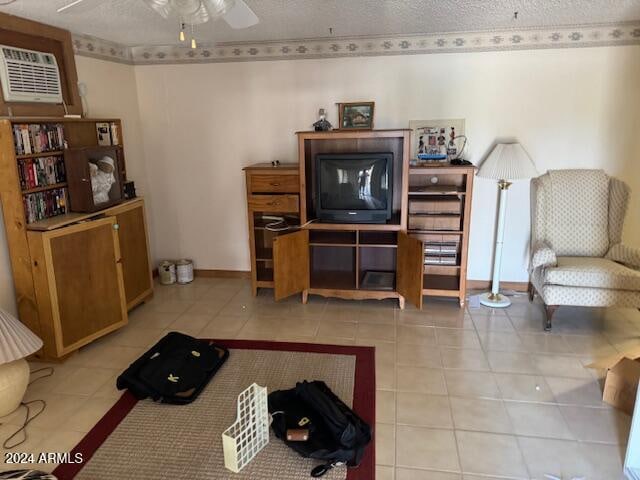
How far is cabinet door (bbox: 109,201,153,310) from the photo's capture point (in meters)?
3.47

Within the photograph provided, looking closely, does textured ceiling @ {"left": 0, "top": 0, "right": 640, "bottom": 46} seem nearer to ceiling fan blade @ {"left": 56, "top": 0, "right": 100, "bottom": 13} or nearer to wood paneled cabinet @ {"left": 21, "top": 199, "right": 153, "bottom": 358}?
ceiling fan blade @ {"left": 56, "top": 0, "right": 100, "bottom": 13}

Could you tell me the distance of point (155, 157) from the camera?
14.4 feet

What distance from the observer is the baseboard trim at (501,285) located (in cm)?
407

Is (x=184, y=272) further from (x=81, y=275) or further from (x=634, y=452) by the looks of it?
(x=634, y=452)

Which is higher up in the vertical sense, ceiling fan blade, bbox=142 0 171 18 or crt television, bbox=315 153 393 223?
ceiling fan blade, bbox=142 0 171 18

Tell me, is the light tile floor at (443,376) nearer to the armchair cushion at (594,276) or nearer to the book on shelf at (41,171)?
the armchair cushion at (594,276)

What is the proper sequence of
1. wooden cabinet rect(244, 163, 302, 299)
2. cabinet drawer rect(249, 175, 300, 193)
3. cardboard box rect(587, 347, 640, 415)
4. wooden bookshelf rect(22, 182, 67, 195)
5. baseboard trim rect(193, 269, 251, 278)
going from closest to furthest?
cardboard box rect(587, 347, 640, 415), wooden bookshelf rect(22, 182, 67, 195), wooden cabinet rect(244, 163, 302, 299), cabinet drawer rect(249, 175, 300, 193), baseboard trim rect(193, 269, 251, 278)

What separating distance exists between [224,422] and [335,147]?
236 cm

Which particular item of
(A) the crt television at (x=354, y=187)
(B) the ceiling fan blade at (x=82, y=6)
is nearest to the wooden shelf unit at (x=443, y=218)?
(A) the crt television at (x=354, y=187)

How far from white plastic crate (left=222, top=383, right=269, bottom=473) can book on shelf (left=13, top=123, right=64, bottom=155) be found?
2.03 m

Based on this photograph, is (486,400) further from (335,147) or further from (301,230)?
(335,147)

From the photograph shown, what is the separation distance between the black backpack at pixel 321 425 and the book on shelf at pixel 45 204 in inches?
72.7

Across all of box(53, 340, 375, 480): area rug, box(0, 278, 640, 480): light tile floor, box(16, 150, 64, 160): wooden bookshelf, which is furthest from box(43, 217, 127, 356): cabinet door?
box(53, 340, 375, 480): area rug

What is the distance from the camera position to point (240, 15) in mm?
2184
